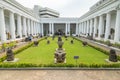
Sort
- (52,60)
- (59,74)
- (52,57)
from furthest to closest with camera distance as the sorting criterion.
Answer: (52,57)
(52,60)
(59,74)

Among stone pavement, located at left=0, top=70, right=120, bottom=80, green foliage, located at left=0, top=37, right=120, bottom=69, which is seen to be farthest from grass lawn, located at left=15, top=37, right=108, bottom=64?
stone pavement, located at left=0, top=70, right=120, bottom=80

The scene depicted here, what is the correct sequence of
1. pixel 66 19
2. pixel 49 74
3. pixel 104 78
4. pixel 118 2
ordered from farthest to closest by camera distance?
pixel 66 19 → pixel 118 2 → pixel 49 74 → pixel 104 78

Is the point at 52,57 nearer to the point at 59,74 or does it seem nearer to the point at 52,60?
the point at 52,60

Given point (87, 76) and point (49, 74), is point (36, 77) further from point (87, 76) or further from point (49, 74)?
point (87, 76)

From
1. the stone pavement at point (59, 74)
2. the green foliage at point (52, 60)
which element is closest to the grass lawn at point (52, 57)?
the green foliage at point (52, 60)

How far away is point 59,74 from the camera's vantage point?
272 inches

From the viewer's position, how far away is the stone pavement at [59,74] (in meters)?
6.40

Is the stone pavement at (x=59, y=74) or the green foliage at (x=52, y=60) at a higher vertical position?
the green foliage at (x=52, y=60)

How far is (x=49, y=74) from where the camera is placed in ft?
22.7

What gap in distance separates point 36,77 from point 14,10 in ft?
60.9

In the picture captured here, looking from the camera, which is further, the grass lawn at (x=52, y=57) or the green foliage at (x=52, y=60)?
the grass lawn at (x=52, y=57)

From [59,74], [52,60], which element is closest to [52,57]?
[52,60]

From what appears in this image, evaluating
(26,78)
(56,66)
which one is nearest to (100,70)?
(56,66)

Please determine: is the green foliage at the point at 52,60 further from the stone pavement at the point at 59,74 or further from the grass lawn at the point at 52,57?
the stone pavement at the point at 59,74
